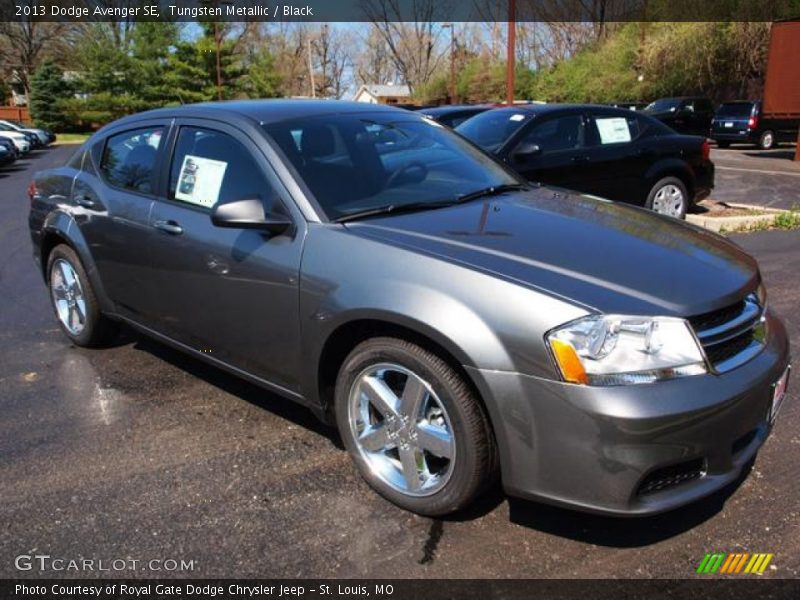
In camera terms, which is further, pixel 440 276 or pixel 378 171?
pixel 378 171

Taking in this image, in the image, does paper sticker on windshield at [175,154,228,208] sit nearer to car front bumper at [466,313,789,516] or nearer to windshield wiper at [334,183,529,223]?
windshield wiper at [334,183,529,223]

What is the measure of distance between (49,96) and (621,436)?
5581 centimetres

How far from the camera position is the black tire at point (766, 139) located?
24.1 m

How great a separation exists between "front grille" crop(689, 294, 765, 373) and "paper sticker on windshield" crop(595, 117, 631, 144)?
579 centimetres

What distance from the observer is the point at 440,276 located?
2.65 m

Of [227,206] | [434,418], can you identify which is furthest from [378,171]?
[434,418]

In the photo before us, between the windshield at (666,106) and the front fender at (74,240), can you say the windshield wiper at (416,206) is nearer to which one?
the front fender at (74,240)

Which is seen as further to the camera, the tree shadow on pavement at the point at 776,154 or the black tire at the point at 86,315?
the tree shadow on pavement at the point at 776,154

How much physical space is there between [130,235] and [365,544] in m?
2.28

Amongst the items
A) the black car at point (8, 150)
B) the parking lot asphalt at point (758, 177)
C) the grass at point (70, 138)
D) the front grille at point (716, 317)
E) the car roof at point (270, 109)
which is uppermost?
the car roof at point (270, 109)

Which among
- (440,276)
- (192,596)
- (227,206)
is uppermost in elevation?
(227,206)

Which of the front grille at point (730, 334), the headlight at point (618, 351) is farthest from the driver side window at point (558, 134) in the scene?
the headlight at point (618, 351)

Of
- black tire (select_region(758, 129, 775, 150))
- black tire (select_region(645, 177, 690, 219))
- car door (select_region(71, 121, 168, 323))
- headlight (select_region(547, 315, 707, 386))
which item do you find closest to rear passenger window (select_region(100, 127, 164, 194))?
car door (select_region(71, 121, 168, 323))

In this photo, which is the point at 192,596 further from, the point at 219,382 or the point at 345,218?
the point at 219,382
